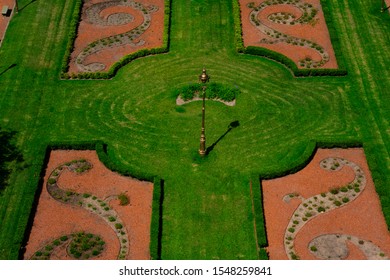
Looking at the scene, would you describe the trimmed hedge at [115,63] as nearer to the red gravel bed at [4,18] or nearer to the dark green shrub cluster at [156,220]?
the red gravel bed at [4,18]

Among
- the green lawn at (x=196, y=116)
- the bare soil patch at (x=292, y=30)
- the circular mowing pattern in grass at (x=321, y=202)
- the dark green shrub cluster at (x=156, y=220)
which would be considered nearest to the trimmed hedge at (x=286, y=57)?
the bare soil patch at (x=292, y=30)

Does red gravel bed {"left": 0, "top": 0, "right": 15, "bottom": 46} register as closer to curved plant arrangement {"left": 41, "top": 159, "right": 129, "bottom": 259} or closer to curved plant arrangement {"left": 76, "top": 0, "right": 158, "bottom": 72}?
curved plant arrangement {"left": 76, "top": 0, "right": 158, "bottom": 72}

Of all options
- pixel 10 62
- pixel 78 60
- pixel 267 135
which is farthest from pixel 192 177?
pixel 10 62

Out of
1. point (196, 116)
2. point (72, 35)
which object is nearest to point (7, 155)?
point (196, 116)

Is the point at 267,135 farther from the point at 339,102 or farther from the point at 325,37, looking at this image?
the point at 325,37

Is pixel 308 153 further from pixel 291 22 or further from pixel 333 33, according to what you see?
pixel 291 22
